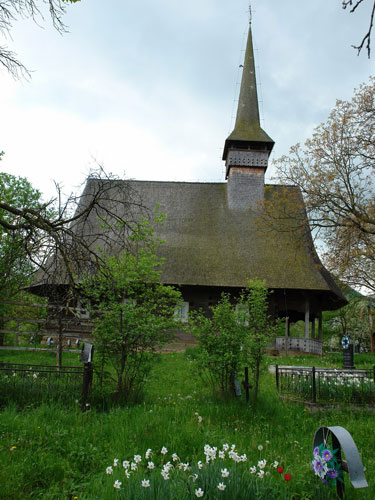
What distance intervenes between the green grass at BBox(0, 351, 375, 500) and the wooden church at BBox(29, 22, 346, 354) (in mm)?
9266

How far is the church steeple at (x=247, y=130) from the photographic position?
23156mm

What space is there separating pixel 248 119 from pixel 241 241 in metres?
8.62

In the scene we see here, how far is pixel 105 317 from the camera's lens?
24.3 feet

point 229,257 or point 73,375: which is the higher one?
point 229,257

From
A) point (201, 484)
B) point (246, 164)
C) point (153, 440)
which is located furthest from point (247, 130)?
point (201, 484)

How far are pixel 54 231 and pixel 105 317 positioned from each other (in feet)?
6.06

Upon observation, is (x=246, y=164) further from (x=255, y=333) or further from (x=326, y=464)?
(x=326, y=464)

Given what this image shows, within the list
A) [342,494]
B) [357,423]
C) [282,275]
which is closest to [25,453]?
[342,494]

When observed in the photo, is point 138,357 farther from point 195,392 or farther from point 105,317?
point 195,392

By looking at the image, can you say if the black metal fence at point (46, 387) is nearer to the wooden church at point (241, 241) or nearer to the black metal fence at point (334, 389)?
the black metal fence at point (334, 389)

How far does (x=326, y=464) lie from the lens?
338 cm

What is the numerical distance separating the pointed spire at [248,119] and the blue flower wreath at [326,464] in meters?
21.2

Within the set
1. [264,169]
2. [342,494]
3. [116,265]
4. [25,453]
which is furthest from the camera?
[264,169]

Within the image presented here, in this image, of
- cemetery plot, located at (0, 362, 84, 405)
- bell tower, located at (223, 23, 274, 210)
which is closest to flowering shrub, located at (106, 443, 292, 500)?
cemetery plot, located at (0, 362, 84, 405)
